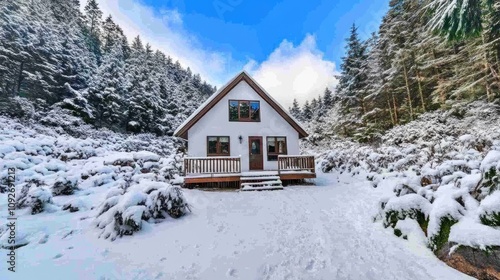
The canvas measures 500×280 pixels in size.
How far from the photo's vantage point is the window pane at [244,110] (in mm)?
12820

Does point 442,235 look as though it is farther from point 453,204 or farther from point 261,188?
point 261,188

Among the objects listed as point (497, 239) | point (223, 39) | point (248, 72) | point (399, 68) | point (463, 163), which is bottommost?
point (497, 239)

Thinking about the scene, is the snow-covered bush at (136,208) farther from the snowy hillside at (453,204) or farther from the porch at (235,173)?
the snowy hillside at (453,204)

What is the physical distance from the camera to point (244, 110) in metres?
12.9

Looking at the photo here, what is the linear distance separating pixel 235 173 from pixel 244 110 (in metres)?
4.06

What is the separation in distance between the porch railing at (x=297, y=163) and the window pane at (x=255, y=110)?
310cm

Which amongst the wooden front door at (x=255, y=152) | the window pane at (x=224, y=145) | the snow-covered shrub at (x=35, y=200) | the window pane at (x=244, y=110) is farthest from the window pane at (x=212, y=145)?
the snow-covered shrub at (x=35, y=200)

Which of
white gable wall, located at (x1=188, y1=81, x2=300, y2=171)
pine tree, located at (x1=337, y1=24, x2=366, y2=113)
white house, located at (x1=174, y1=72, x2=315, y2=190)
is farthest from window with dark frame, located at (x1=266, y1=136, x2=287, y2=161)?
pine tree, located at (x1=337, y1=24, x2=366, y2=113)

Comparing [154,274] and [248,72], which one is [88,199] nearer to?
[154,274]

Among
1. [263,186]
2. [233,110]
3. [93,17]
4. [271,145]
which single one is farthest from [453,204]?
[93,17]

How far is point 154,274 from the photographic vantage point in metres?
3.02

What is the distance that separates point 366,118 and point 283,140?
478 inches

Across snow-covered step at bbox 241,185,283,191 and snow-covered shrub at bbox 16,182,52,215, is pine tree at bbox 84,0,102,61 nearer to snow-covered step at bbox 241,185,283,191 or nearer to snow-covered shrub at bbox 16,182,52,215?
snow-covered shrub at bbox 16,182,52,215

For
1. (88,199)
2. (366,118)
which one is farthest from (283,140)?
(366,118)
